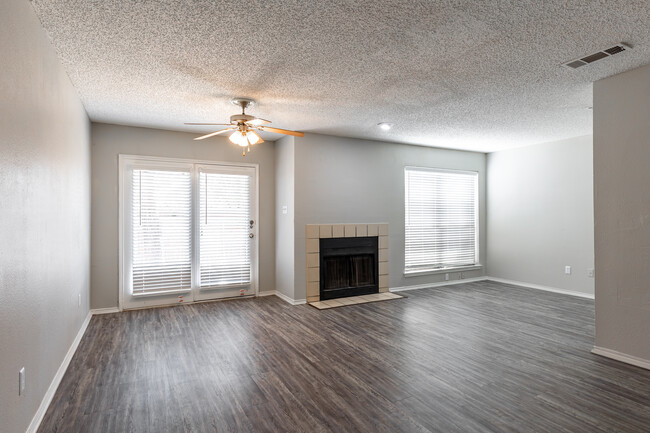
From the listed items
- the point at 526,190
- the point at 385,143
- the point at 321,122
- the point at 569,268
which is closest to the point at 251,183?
the point at 321,122

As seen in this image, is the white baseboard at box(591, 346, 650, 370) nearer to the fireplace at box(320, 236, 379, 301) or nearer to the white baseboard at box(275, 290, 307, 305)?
the fireplace at box(320, 236, 379, 301)

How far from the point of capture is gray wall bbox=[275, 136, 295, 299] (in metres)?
5.46

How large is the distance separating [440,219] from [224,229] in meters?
3.96

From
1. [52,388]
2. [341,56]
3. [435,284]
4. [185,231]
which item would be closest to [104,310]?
[185,231]

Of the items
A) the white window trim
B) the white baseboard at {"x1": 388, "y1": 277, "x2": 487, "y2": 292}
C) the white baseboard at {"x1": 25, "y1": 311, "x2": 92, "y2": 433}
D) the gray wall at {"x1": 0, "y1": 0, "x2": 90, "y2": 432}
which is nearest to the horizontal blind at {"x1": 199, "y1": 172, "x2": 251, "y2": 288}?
the white baseboard at {"x1": 25, "y1": 311, "x2": 92, "y2": 433}

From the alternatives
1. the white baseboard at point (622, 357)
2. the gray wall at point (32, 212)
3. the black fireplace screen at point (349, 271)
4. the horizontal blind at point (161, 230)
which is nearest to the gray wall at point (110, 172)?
the horizontal blind at point (161, 230)

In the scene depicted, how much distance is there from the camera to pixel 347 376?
9.64 feet

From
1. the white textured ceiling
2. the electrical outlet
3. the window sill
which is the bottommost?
the window sill

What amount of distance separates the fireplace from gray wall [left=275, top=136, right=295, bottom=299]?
0.50m

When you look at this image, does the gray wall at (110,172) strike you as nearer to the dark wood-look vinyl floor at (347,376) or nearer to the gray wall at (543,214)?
the dark wood-look vinyl floor at (347,376)

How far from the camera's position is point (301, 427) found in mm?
2230

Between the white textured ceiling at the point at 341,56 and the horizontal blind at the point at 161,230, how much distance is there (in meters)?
0.94

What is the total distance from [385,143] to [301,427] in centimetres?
491

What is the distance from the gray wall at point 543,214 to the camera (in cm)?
579
